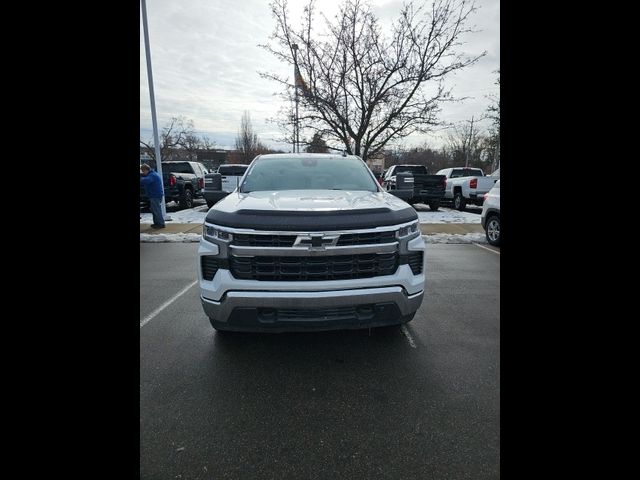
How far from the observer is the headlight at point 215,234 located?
2678 millimetres

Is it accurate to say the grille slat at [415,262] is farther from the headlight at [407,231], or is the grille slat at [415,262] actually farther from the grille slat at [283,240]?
the grille slat at [283,240]

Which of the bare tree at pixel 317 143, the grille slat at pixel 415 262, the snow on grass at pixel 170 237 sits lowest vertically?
the snow on grass at pixel 170 237

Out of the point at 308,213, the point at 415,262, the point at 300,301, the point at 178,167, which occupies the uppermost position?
the point at 178,167

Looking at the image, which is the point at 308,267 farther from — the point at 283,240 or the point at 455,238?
the point at 455,238

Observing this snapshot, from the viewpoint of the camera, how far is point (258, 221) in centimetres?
265

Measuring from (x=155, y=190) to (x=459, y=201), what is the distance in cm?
1195

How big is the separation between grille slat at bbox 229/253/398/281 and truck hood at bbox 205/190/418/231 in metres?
0.24

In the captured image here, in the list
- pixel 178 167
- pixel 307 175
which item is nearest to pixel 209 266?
pixel 307 175

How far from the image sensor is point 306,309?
255cm

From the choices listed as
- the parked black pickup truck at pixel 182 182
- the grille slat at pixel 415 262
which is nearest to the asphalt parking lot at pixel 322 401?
the grille slat at pixel 415 262
